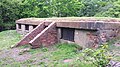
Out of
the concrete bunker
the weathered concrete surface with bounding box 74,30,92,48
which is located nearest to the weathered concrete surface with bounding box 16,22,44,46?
the concrete bunker

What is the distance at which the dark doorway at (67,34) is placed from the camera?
28.6 ft

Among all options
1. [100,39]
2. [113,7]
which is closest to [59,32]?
[100,39]

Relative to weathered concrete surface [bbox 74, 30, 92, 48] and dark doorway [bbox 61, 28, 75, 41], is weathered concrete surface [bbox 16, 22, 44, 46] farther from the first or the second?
weathered concrete surface [bbox 74, 30, 92, 48]

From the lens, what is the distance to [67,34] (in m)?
9.03

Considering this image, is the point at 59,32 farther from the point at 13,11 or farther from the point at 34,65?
the point at 13,11

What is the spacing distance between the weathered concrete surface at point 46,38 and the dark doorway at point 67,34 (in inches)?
14.0

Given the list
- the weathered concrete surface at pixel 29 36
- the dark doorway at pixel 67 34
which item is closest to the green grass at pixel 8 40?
the weathered concrete surface at pixel 29 36

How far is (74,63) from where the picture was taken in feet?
20.1

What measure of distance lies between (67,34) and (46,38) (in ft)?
2.78

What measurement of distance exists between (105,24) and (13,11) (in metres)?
13.6

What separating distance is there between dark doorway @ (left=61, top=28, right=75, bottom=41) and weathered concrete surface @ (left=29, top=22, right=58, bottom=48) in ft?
1.17

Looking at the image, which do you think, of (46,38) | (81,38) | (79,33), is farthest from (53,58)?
(46,38)

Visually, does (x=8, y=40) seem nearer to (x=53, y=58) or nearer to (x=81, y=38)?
(x=81, y=38)

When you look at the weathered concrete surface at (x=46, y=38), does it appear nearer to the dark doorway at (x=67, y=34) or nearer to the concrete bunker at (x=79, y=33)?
the concrete bunker at (x=79, y=33)
